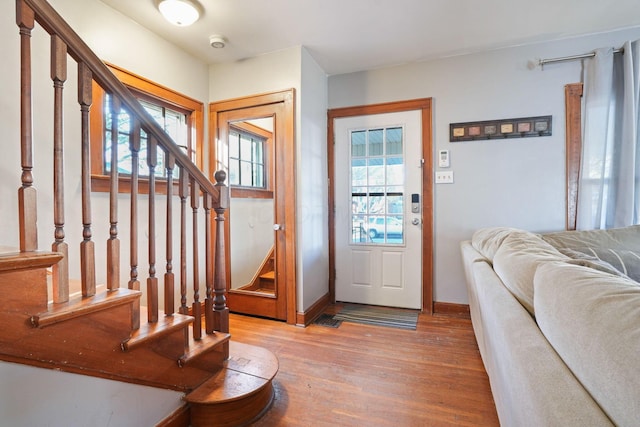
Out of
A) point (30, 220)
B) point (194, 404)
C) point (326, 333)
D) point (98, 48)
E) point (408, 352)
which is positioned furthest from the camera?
point (326, 333)

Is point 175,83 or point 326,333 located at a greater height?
point 175,83

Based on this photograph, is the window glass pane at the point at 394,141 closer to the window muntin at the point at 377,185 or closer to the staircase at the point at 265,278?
the window muntin at the point at 377,185

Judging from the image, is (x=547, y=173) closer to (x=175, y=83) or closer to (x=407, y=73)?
(x=407, y=73)

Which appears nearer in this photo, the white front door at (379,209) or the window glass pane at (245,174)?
the window glass pane at (245,174)

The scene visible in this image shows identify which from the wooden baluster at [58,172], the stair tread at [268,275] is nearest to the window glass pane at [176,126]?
the stair tread at [268,275]

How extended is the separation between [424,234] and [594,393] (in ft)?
7.98

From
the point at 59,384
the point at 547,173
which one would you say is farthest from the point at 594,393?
the point at 547,173

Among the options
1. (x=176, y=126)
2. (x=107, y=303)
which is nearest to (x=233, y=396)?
(x=107, y=303)

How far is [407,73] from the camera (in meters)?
2.99

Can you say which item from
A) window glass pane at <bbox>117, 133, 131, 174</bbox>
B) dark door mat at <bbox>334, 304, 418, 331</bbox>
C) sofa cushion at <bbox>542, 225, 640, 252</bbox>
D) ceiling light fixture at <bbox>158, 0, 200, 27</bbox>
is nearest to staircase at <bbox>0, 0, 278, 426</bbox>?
window glass pane at <bbox>117, 133, 131, 174</bbox>

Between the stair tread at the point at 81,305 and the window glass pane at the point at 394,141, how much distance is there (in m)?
2.55

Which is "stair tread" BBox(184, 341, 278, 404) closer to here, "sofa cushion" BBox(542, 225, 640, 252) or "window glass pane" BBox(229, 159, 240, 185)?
"window glass pane" BBox(229, 159, 240, 185)

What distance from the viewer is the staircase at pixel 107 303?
90 cm

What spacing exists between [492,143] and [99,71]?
293cm
